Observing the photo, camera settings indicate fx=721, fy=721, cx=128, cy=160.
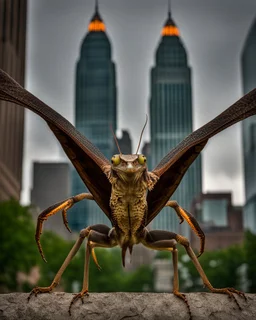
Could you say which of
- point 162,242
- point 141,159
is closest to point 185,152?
point 141,159

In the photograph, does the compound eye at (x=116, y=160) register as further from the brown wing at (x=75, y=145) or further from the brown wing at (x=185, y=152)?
the brown wing at (x=185, y=152)

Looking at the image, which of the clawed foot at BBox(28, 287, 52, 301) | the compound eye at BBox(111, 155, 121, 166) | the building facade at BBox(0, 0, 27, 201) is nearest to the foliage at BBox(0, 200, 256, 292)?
the building facade at BBox(0, 0, 27, 201)

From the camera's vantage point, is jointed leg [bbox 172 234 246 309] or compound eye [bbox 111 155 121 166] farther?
jointed leg [bbox 172 234 246 309]

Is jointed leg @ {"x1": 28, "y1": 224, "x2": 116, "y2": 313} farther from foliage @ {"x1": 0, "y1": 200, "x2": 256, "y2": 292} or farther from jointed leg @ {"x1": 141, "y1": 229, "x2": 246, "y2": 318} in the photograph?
foliage @ {"x1": 0, "y1": 200, "x2": 256, "y2": 292}

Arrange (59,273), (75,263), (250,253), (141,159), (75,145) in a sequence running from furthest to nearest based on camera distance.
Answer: (75,263), (250,253), (75,145), (59,273), (141,159)

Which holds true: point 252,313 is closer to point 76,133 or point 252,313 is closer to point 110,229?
point 110,229

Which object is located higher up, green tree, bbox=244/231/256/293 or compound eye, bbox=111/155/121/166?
compound eye, bbox=111/155/121/166

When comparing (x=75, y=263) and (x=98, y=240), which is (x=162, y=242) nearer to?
(x=98, y=240)
